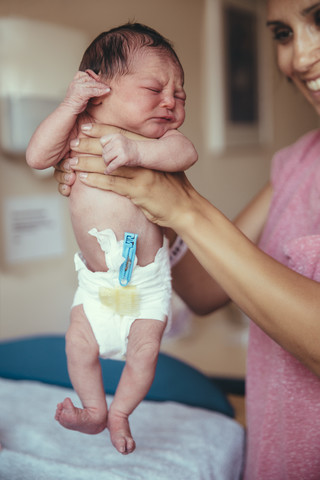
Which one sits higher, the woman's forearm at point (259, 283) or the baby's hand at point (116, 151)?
the baby's hand at point (116, 151)

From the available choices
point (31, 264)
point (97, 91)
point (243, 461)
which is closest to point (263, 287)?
point (97, 91)

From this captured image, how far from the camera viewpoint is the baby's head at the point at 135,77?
68 centimetres

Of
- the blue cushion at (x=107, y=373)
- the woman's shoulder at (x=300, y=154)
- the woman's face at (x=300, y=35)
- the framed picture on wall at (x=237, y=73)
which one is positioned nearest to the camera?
the woman's face at (x=300, y=35)

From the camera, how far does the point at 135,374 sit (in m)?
0.72

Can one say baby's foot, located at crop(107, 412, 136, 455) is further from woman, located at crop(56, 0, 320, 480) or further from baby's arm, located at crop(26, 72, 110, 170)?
baby's arm, located at crop(26, 72, 110, 170)

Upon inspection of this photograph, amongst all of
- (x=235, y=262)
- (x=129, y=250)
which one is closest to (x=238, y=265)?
(x=235, y=262)

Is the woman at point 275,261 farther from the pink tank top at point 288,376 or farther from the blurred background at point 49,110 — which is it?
the blurred background at point 49,110

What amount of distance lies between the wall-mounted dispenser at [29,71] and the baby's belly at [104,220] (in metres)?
0.73

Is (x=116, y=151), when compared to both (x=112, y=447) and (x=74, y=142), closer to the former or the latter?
(x=74, y=142)

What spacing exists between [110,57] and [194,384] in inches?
37.9

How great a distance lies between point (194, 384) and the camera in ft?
4.53

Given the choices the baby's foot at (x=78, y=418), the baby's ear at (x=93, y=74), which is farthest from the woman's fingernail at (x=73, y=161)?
the baby's foot at (x=78, y=418)

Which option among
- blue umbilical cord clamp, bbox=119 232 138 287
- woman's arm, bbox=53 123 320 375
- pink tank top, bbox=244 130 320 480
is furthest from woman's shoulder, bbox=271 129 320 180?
blue umbilical cord clamp, bbox=119 232 138 287

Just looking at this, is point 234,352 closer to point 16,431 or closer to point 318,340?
point 16,431
